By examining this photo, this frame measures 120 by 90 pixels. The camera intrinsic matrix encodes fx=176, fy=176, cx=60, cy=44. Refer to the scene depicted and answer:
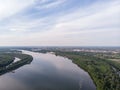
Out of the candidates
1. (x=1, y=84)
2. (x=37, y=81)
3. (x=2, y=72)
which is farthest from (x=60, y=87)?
(x=2, y=72)

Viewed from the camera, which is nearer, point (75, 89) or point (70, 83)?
point (75, 89)

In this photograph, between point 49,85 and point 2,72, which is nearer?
point 49,85

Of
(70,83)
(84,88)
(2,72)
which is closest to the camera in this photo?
(84,88)

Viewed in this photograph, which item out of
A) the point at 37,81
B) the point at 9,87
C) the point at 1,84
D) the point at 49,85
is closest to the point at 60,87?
the point at 49,85

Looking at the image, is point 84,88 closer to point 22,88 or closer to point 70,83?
point 70,83

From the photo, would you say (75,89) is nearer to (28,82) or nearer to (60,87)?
(60,87)

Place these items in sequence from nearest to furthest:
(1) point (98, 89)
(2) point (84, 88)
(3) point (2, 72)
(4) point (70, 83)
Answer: (1) point (98, 89) → (2) point (84, 88) → (4) point (70, 83) → (3) point (2, 72)

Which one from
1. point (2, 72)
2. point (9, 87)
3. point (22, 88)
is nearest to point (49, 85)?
point (22, 88)

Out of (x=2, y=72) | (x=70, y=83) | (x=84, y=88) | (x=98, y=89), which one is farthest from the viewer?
(x=2, y=72)
